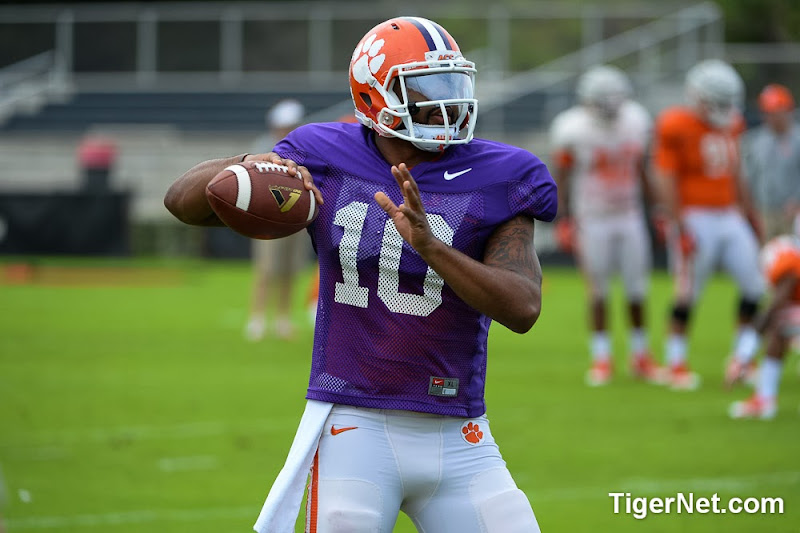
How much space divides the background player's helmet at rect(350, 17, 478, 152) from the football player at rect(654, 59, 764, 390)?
620cm

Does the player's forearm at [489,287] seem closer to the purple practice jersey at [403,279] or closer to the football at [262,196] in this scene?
the purple practice jersey at [403,279]

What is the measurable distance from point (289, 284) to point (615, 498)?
6134 mm

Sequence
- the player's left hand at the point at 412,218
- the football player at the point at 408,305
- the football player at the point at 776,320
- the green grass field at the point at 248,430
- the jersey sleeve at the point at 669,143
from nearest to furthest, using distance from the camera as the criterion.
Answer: the player's left hand at the point at 412,218 → the football player at the point at 408,305 → the green grass field at the point at 248,430 → the football player at the point at 776,320 → the jersey sleeve at the point at 669,143

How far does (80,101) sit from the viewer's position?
987 inches

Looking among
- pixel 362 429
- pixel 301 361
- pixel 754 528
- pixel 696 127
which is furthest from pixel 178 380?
pixel 362 429

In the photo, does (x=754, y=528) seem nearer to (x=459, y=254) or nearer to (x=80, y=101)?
(x=459, y=254)

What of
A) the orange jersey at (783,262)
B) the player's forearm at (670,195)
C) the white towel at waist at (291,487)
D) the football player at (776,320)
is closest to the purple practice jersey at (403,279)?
the white towel at waist at (291,487)

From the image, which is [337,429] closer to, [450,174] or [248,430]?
[450,174]

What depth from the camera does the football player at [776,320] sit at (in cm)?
776

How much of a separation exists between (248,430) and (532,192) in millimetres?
4578

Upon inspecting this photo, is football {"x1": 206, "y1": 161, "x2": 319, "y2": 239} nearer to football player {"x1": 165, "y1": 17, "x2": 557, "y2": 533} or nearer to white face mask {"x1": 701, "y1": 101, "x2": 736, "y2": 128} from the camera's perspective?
football player {"x1": 165, "y1": 17, "x2": 557, "y2": 533}

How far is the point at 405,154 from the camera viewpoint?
3412 millimetres

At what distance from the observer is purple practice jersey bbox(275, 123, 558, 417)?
10.8ft

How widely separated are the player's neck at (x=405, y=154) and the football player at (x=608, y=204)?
6.22 metres
